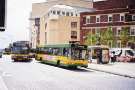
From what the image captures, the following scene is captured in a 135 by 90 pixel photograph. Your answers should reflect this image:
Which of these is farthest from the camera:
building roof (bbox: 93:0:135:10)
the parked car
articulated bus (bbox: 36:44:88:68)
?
articulated bus (bbox: 36:44:88:68)

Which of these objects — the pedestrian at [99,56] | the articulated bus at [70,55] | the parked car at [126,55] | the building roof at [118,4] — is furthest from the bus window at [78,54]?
the pedestrian at [99,56]

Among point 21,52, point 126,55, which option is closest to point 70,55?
point 126,55

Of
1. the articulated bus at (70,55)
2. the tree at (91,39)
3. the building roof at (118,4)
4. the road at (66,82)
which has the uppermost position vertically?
the building roof at (118,4)

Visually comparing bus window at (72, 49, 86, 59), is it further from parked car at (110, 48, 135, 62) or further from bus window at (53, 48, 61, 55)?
bus window at (53, 48, 61, 55)

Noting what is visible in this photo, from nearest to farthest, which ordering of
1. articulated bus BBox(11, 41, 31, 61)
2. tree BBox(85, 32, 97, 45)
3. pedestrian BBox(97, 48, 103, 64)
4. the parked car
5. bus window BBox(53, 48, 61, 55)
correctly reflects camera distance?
the parked car, bus window BBox(53, 48, 61, 55), pedestrian BBox(97, 48, 103, 64), articulated bus BBox(11, 41, 31, 61), tree BBox(85, 32, 97, 45)

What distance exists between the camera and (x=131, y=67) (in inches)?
402

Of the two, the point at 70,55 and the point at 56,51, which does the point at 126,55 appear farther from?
the point at 56,51


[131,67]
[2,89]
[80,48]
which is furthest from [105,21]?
[2,89]

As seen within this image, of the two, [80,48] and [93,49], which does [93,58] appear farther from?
[80,48]

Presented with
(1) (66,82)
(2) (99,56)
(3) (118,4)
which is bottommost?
(1) (66,82)

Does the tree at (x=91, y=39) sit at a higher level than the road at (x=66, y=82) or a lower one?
higher

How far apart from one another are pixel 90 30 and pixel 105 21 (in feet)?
25.0

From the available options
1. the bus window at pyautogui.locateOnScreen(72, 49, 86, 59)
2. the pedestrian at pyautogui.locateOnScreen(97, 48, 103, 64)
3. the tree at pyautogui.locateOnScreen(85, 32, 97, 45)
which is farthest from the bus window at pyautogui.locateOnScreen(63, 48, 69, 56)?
the tree at pyautogui.locateOnScreen(85, 32, 97, 45)

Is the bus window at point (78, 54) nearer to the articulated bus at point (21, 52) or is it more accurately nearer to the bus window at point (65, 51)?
the bus window at point (65, 51)
